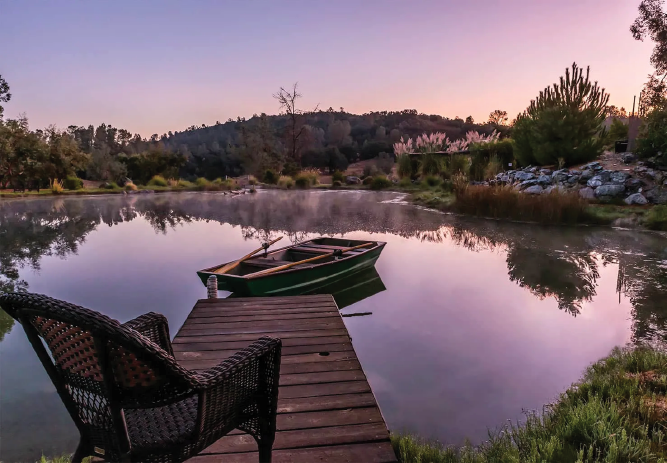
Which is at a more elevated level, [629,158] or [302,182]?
[629,158]

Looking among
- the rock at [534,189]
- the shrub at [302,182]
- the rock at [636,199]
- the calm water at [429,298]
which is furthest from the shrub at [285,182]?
the rock at [636,199]

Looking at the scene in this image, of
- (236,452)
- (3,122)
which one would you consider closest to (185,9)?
(236,452)

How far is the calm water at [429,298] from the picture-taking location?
2830 mm

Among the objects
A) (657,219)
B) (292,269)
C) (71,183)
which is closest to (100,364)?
(292,269)

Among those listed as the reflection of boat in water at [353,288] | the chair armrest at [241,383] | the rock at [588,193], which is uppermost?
the rock at [588,193]

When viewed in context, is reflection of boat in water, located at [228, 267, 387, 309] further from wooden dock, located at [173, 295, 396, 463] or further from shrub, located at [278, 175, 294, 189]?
shrub, located at [278, 175, 294, 189]

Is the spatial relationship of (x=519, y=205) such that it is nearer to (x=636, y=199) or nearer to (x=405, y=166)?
(x=636, y=199)

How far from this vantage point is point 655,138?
39.7 ft

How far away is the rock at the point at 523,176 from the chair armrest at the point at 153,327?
14110 millimetres

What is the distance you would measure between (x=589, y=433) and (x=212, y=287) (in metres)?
3.36

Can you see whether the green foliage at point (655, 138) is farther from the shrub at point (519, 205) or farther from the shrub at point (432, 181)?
the shrub at point (432, 181)

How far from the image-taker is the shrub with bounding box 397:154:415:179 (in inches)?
806

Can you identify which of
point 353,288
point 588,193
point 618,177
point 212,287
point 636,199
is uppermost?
point 618,177

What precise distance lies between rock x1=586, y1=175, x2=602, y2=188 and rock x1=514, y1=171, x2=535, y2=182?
74.5 inches
